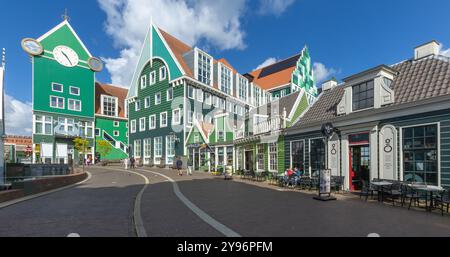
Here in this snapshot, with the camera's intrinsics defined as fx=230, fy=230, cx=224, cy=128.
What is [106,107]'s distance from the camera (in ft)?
140

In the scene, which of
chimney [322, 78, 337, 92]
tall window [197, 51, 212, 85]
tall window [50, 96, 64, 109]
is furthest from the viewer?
tall window [50, 96, 64, 109]

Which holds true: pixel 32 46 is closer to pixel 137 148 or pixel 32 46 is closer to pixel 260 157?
pixel 137 148

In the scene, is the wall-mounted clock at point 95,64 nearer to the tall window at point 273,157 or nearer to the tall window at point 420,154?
the tall window at point 273,157

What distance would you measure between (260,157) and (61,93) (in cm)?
3397

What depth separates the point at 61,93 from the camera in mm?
35656

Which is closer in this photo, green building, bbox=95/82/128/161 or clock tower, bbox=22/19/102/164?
clock tower, bbox=22/19/102/164

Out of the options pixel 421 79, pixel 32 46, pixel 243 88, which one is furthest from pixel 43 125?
pixel 421 79

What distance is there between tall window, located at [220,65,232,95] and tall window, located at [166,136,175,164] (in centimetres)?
1084

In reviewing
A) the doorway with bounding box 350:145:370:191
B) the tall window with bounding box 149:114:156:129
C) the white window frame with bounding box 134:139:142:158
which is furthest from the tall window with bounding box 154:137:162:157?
the doorway with bounding box 350:145:370:191

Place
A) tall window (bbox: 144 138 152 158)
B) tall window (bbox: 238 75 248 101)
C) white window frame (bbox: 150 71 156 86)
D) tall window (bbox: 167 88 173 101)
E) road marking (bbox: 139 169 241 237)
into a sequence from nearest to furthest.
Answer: road marking (bbox: 139 169 241 237) → tall window (bbox: 167 88 173 101) → tall window (bbox: 144 138 152 158) → white window frame (bbox: 150 71 156 86) → tall window (bbox: 238 75 248 101)

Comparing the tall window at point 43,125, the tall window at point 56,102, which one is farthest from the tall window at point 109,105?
the tall window at point 43,125

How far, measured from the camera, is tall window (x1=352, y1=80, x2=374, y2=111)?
434 inches

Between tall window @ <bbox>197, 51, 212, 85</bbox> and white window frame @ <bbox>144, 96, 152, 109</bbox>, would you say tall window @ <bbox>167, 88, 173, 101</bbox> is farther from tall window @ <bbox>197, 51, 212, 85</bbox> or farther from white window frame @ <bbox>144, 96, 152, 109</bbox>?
white window frame @ <bbox>144, 96, 152, 109</bbox>
